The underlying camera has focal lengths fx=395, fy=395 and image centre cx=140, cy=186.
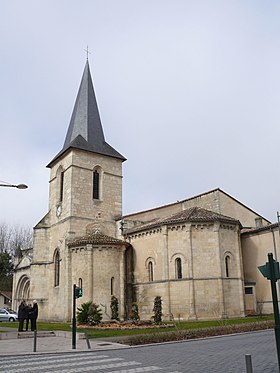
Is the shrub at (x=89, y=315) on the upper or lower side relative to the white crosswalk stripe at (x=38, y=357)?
upper

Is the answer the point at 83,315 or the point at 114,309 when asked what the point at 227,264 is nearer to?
the point at 114,309

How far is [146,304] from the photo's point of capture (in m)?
28.2

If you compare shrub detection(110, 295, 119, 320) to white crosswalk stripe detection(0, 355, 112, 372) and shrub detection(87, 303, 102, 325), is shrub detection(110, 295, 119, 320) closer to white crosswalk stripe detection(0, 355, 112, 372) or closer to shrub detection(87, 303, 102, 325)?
shrub detection(87, 303, 102, 325)

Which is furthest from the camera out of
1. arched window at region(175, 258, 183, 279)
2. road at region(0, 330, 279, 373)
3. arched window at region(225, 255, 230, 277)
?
arched window at region(225, 255, 230, 277)

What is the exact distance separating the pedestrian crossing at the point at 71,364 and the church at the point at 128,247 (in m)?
14.9

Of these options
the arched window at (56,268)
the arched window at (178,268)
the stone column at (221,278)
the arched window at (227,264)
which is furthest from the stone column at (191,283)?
the arched window at (56,268)

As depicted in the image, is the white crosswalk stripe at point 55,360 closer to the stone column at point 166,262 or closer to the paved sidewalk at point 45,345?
the paved sidewalk at point 45,345

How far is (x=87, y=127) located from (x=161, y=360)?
2700 cm

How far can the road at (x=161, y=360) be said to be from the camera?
922 cm

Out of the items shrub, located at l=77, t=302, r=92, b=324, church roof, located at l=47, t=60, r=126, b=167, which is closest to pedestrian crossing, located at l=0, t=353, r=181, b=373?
shrub, located at l=77, t=302, r=92, b=324

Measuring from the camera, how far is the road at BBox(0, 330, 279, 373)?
9219mm

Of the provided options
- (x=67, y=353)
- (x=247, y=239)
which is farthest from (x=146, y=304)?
(x=67, y=353)

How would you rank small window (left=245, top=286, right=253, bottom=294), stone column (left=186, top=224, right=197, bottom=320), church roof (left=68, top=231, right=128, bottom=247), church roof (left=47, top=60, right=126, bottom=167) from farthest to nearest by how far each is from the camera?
church roof (left=47, top=60, right=126, bottom=167) → small window (left=245, top=286, right=253, bottom=294) → church roof (left=68, top=231, right=128, bottom=247) → stone column (left=186, top=224, right=197, bottom=320)

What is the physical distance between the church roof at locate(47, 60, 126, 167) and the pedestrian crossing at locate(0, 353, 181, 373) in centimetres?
2304
